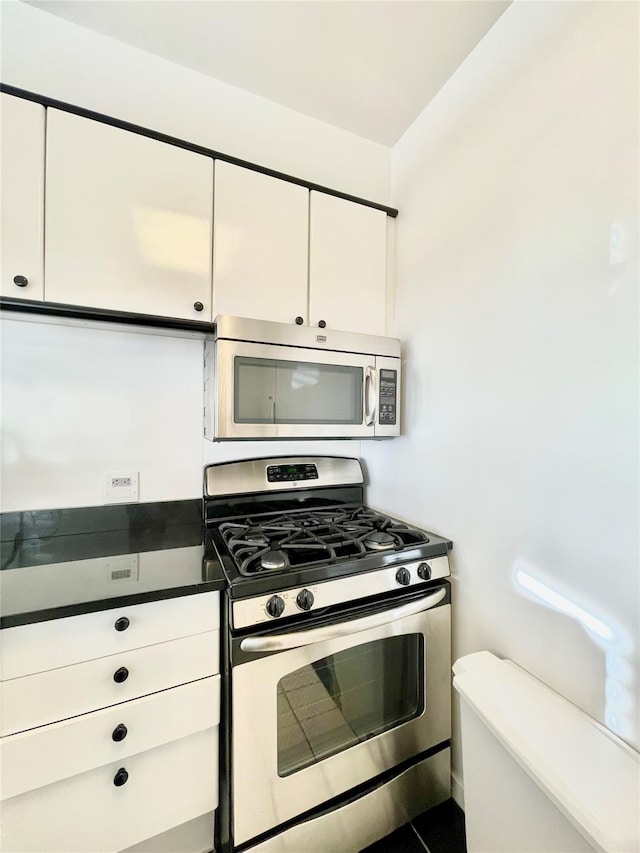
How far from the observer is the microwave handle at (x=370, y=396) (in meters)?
1.43

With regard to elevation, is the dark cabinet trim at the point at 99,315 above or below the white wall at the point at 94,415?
above

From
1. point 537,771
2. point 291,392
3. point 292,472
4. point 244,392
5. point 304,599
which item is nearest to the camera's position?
point 537,771

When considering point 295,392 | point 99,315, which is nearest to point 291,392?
point 295,392

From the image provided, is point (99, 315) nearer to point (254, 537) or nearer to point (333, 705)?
point (254, 537)

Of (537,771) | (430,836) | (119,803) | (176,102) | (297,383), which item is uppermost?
(176,102)

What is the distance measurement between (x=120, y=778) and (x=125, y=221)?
5.20 feet

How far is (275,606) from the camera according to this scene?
38.2 inches

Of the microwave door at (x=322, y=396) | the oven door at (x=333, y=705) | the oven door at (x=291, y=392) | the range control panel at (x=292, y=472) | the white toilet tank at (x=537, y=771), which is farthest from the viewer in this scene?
the range control panel at (x=292, y=472)

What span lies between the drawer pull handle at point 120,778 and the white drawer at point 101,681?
0.19 m

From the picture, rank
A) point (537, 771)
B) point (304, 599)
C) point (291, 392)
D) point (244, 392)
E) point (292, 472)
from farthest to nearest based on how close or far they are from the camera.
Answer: point (292, 472)
point (291, 392)
point (244, 392)
point (304, 599)
point (537, 771)

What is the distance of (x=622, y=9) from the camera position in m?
0.84

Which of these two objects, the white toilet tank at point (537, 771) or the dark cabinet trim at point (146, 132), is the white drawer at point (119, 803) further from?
the dark cabinet trim at point (146, 132)

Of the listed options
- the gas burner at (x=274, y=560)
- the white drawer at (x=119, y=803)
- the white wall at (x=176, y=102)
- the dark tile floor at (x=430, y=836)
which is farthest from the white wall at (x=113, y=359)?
the dark tile floor at (x=430, y=836)

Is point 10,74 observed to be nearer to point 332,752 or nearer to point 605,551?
point 605,551
